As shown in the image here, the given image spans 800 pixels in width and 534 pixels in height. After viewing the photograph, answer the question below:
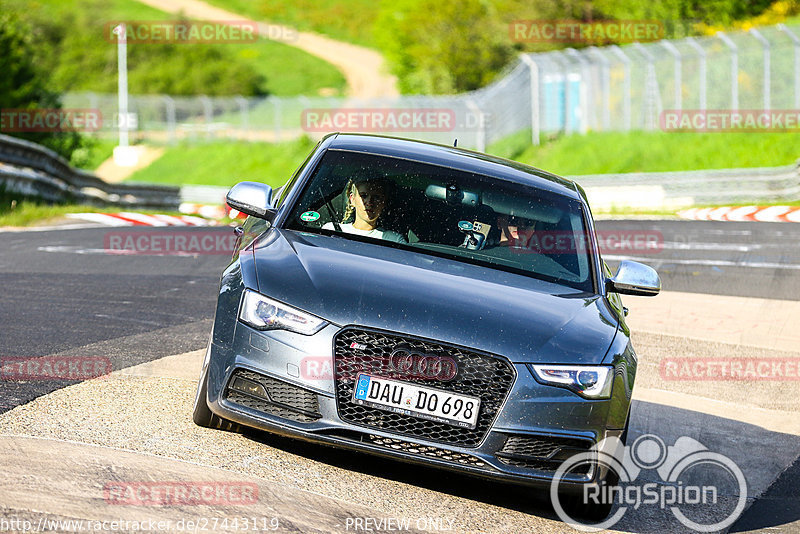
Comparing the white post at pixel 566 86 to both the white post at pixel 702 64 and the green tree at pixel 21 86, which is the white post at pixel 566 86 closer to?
the white post at pixel 702 64

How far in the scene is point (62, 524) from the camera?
4172mm

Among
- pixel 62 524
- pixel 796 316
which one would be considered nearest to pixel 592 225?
pixel 62 524

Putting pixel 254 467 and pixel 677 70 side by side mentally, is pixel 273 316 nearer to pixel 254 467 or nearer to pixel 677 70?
pixel 254 467

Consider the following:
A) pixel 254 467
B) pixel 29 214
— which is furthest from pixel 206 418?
pixel 29 214

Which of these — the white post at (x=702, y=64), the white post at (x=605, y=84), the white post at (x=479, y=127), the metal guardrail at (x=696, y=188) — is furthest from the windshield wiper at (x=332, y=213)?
the white post at (x=479, y=127)

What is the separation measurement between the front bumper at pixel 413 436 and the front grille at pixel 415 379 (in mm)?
23

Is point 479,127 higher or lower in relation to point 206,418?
lower

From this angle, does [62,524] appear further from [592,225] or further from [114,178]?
[114,178]

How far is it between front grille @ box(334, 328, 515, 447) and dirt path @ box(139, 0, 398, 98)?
7464 cm
